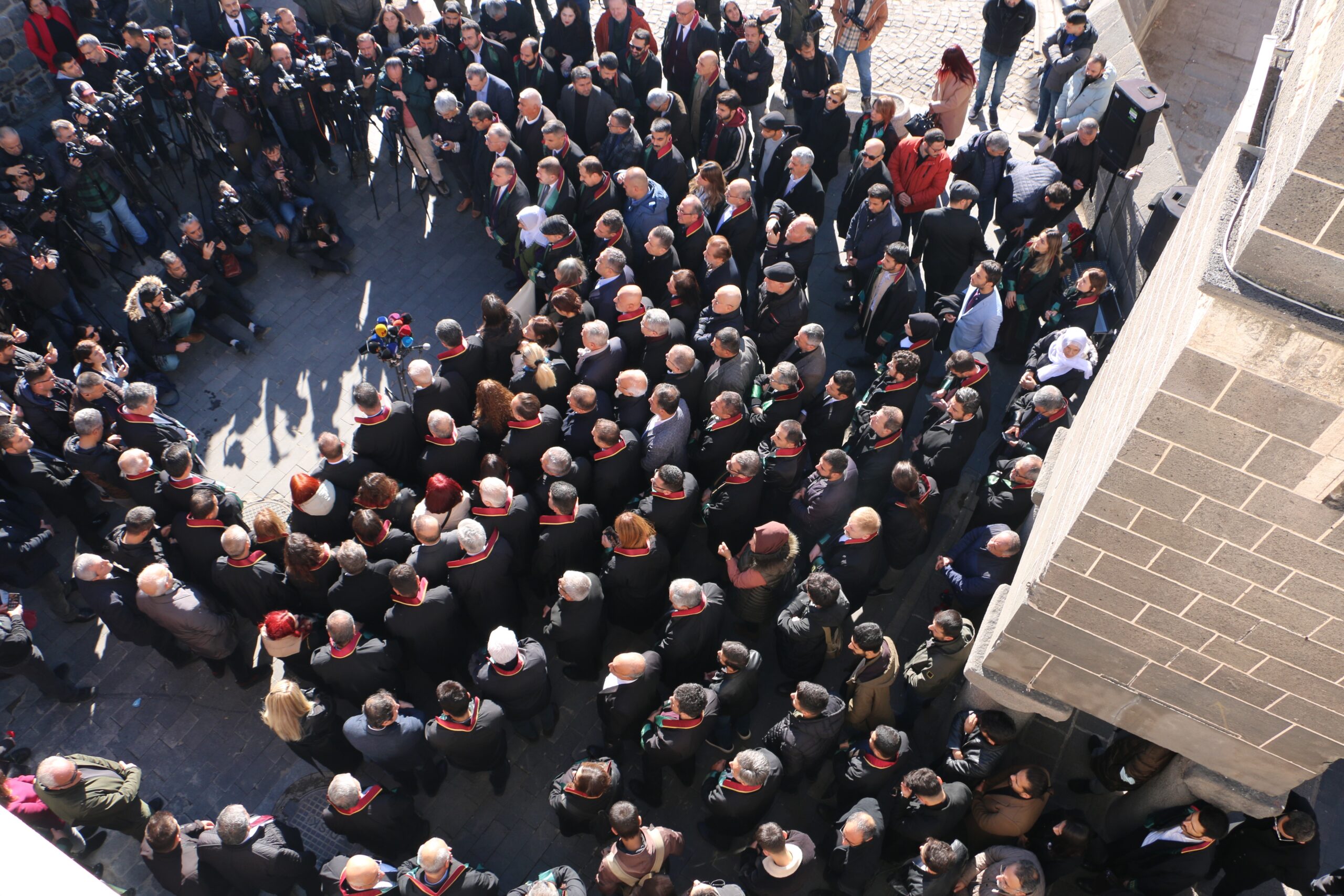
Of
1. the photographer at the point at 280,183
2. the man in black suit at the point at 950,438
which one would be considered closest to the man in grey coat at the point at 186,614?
the photographer at the point at 280,183

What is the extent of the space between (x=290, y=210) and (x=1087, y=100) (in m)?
9.68

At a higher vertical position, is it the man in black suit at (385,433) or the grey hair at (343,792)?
the man in black suit at (385,433)

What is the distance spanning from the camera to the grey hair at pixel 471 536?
707 cm

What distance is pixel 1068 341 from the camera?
8258 millimetres

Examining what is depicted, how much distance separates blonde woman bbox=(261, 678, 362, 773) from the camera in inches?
260

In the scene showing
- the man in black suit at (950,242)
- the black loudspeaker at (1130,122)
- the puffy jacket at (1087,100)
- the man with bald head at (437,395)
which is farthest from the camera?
the puffy jacket at (1087,100)

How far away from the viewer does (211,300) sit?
10477 mm

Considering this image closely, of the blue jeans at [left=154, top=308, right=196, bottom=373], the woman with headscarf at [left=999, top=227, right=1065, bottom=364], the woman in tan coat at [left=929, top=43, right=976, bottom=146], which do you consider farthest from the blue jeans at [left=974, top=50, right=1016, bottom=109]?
the blue jeans at [left=154, top=308, right=196, bottom=373]

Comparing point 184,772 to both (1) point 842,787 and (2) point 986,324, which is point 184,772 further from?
(2) point 986,324

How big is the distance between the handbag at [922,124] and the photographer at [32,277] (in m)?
9.54

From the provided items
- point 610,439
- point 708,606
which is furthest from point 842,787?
point 610,439

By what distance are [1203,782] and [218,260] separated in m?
11.0

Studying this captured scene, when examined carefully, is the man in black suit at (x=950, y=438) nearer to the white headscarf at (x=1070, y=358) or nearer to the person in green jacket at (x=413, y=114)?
the white headscarf at (x=1070, y=358)

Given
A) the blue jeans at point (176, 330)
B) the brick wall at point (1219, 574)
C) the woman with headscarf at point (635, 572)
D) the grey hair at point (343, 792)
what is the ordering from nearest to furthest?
the brick wall at point (1219, 574)
the grey hair at point (343, 792)
the woman with headscarf at point (635, 572)
the blue jeans at point (176, 330)
